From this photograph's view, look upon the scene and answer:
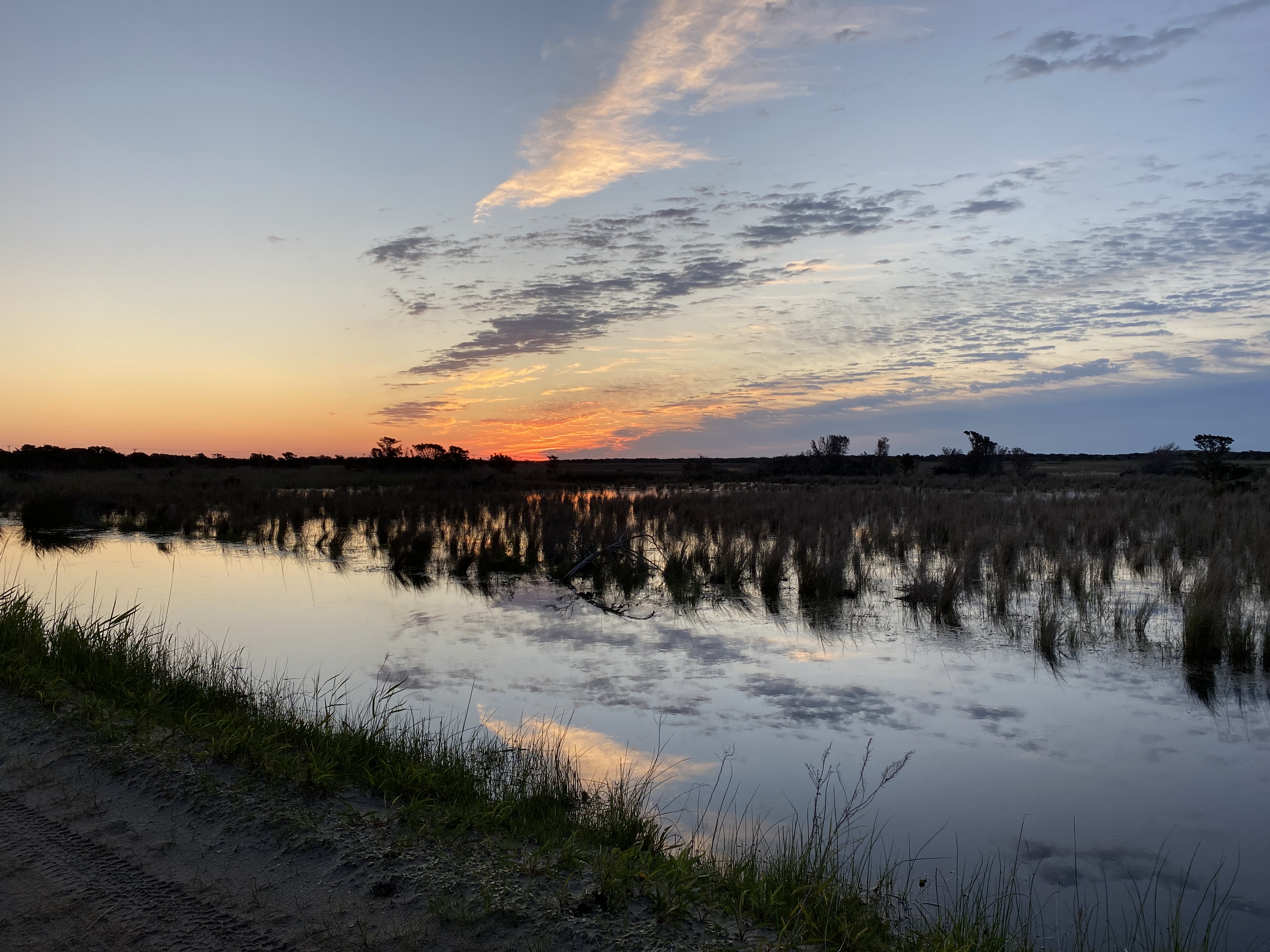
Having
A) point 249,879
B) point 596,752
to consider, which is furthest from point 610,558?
point 249,879

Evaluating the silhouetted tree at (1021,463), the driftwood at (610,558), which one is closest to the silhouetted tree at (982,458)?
the silhouetted tree at (1021,463)

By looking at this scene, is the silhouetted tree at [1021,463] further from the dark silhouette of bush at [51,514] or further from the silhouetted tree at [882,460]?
the dark silhouette of bush at [51,514]

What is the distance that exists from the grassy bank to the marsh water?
28 centimetres

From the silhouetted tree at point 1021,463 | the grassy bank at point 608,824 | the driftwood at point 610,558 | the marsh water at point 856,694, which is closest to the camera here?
the grassy bank at point 608,824

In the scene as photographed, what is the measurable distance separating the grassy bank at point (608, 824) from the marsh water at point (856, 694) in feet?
0.92

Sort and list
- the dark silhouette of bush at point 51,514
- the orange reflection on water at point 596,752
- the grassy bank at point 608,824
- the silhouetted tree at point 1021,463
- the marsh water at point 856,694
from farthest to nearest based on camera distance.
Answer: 1. the silhouetted tree at point 1021,463
2. the dark silhouette of bush at point 51,514
3. the orange reflection on water at point 596,752
4. the marsh water at point 856,694
5. the grassy bank at point 608,824

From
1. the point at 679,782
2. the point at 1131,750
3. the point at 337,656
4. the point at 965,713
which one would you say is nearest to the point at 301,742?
the point at 679,782

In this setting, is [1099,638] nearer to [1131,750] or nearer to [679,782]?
[1131,750]

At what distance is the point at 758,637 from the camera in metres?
9.74

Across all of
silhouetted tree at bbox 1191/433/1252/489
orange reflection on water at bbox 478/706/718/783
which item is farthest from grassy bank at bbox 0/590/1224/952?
silhouetted tree at bbox 1191/433/1252/489

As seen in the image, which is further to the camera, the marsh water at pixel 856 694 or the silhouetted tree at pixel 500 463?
the silhouetted tree at pixel 500 463

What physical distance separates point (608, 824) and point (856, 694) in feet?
12.7

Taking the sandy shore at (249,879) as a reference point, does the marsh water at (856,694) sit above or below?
below

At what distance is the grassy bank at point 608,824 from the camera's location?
3.39 m
